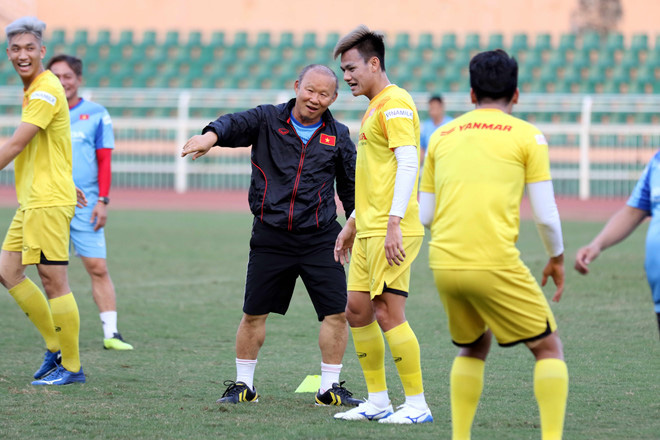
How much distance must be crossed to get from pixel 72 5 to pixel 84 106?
24.9 metres

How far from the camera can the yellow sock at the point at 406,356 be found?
4938 mm

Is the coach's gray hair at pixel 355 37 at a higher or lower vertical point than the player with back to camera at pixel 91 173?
higher

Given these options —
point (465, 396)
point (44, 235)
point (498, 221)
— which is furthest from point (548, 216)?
point (44, 235)

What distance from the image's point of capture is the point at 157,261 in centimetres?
1238

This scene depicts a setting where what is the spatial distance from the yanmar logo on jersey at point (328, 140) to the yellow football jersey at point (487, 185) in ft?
5.36

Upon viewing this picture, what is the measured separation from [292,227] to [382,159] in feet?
2.64

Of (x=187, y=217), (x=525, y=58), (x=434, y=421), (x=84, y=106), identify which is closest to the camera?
(x=434, y=421)

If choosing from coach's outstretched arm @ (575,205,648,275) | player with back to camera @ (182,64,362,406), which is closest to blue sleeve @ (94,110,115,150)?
player with back to camera @ (182,64,362,406)

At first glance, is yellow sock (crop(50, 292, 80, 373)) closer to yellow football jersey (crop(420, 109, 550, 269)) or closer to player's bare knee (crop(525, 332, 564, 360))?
yellow football jersey (crop(420, 109, 550, 269))

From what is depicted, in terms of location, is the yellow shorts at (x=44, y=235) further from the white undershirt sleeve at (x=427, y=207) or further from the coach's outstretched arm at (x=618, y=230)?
the coach's outstretched arm at (x=618, y=230)

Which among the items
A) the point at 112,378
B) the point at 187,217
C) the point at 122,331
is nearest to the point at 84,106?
the point at 122,331

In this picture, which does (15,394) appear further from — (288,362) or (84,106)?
(84,106)

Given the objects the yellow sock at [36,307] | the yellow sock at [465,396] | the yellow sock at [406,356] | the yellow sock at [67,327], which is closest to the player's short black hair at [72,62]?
the yellow sock at [36,307]

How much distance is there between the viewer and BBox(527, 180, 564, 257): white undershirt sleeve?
398cm
